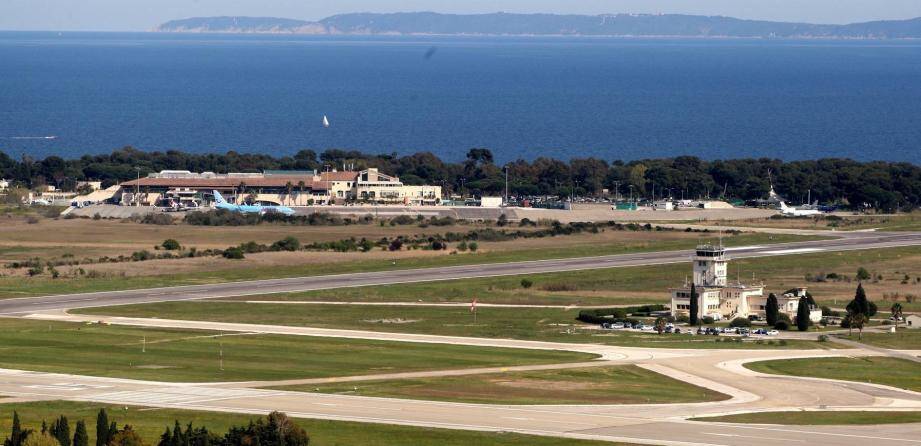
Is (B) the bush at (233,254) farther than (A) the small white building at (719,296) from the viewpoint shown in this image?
Yes

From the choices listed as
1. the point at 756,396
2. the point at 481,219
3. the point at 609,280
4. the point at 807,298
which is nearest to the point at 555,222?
the point at 481,219

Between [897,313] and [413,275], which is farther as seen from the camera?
[413,275]

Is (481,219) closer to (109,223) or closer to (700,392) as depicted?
(109,223)

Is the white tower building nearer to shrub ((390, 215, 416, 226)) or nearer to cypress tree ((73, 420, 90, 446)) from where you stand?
cypress tree ((73, 420, 90, 446))

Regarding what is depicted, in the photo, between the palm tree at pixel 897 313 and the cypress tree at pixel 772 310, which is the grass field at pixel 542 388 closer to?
the cypress tree at pixel 772 310

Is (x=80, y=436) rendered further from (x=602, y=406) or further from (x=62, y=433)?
(x=602, y=406)

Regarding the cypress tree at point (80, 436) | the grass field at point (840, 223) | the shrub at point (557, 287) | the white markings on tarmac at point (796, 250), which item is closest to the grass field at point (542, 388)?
the cypress tree at point (80, 436)

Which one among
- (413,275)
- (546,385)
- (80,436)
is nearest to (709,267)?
(413,275)
